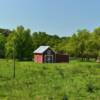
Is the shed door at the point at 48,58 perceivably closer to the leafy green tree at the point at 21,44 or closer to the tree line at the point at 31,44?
the tree line at the point at 31,44

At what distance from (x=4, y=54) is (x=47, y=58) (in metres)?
19.1

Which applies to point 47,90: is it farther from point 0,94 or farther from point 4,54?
point 4,54

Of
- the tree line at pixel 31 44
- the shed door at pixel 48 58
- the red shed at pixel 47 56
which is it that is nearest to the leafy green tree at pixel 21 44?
the tree line at pixel 31 44

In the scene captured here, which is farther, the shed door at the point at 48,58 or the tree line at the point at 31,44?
the tree line at the point at 31,44

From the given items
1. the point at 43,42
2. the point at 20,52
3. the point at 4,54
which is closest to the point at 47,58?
the point at 20,52

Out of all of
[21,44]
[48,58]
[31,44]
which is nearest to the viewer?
[48,58]

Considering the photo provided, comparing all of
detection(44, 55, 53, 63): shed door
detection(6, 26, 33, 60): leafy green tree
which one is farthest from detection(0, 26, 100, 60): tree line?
detection(44, 55, 53, 63): shed door

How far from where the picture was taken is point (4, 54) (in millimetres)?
96000

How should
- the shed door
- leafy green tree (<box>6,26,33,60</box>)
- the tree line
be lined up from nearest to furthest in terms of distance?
the shed door < the tree line < leafy green tree (<box>6,26,33,60</box>)

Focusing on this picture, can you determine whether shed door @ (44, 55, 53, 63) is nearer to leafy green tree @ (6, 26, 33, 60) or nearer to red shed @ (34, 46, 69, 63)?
red shed @ (34, 46, 69, 63)

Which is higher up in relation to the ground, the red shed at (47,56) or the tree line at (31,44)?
the tree line at (31,44)

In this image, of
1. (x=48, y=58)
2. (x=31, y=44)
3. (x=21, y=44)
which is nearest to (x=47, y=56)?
(x=48, y=58)

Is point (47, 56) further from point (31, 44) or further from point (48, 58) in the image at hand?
point (31, 44)

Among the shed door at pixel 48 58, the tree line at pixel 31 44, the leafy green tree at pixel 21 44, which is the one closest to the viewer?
the shed door at pixel 48 58
